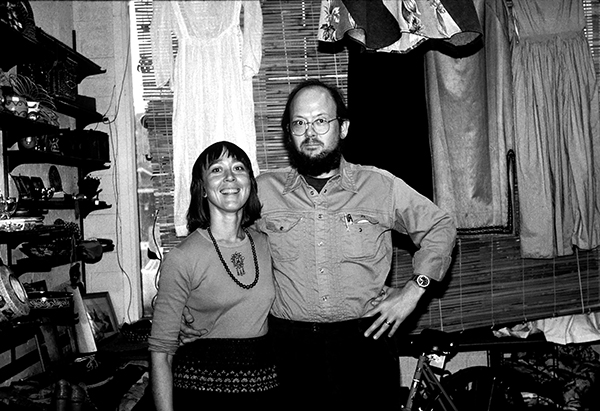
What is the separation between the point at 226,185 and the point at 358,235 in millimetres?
522

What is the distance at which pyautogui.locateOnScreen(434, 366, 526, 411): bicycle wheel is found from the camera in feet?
10.3

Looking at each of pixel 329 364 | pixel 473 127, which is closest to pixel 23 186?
pixel 329 364

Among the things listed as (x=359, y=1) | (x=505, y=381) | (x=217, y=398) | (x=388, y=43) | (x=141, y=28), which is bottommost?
(x=505, y=381)

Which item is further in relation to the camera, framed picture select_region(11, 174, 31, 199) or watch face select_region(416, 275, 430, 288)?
framed picture select_region(11, 174, 31, 199)

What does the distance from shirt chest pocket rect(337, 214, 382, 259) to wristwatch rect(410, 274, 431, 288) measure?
0.18 meters

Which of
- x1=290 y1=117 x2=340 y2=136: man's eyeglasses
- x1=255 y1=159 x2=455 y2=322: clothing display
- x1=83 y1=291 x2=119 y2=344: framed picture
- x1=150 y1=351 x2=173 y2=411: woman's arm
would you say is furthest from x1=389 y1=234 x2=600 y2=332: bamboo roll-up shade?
x1=150 y1=351 x2=173 y2=411: woman's arm

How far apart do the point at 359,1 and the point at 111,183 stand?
→ 6.24 ft

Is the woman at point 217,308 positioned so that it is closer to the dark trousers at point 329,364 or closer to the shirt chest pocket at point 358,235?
the dark trousers at point 329,364

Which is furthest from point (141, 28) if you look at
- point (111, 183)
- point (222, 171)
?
point (222, 171)

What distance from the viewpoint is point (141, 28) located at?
3387 mm

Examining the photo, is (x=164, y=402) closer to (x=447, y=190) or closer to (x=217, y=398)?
(x=217, y=398)

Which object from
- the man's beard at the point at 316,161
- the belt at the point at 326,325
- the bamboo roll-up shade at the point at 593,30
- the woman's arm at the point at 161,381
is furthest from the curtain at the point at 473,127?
the woman's arm at the point at 161,381

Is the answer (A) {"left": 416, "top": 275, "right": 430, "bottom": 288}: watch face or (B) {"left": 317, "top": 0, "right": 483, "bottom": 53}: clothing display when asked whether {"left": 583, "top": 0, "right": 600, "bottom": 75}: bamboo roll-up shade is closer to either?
(B) {"left": 317, "top": 0, "right": 483, "bottom": 53}: clothing display

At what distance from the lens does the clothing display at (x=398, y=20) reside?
7.82 ft
